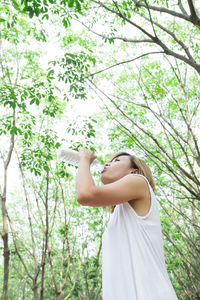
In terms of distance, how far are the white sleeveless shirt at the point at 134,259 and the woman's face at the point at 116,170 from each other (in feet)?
0.56

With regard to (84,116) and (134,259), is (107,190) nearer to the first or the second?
(134,259)

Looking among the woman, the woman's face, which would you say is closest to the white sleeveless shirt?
the woman

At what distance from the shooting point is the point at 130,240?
1155 millimetres

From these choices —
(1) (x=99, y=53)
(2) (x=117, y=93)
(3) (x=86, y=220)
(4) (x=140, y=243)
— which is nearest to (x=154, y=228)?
(4) (x=140, y=243)

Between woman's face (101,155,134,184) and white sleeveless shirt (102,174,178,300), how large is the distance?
0.17m

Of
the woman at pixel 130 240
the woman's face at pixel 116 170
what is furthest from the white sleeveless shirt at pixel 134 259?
the woman's face at pixel 116 170

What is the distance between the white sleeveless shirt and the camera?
1.05 meters

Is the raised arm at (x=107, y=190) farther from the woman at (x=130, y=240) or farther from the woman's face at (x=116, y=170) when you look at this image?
the woman's face at (x=116, y=170)

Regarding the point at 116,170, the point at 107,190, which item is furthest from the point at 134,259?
the point at 116,170

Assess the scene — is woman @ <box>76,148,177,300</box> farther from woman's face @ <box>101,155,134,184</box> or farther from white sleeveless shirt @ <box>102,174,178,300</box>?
woman's face @ <box>101,155,134,184</box>

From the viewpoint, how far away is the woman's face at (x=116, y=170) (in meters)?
1.41

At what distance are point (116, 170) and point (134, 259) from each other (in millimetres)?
462

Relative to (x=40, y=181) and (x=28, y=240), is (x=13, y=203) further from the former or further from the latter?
(x=40, y=181)

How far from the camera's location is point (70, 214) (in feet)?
34.0
